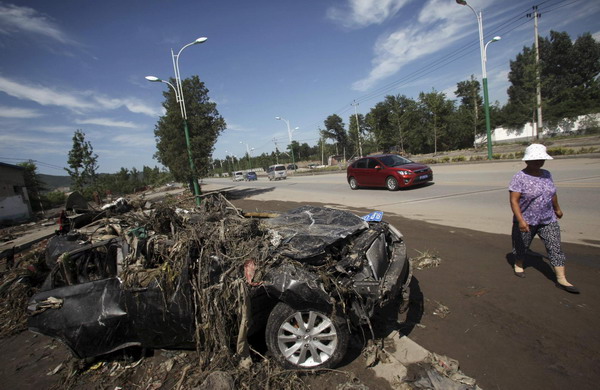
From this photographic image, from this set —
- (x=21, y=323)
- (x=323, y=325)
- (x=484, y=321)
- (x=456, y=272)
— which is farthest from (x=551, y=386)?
(x=21, y=323)

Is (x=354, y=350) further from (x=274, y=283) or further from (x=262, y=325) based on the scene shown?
(x=274, y=283)

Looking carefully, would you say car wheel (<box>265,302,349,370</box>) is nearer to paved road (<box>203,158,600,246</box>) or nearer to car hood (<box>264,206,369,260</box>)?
car hood (<box>264,206,369,260</box>)

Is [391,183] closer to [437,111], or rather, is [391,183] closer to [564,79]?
[437,111]

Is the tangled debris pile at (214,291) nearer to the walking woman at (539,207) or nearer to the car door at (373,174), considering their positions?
the walking woman at (539,207)

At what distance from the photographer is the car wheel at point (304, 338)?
2.49m

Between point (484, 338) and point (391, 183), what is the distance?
33.2 ft

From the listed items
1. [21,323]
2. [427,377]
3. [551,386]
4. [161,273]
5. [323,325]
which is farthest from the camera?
[21,323]

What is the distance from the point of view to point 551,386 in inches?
83.0

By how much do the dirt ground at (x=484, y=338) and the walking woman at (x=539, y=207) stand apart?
40cm

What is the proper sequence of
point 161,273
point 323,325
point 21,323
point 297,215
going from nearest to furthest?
point 323,325 < point 161,273 < point 297,215 < point 21,323

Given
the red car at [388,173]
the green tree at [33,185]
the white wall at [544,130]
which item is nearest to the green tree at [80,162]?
the green tree at [33,185]

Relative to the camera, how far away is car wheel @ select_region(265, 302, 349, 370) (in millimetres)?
2488

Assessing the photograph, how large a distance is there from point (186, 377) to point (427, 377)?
213cm

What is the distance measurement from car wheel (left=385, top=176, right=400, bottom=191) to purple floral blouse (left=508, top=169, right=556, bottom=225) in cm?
865
